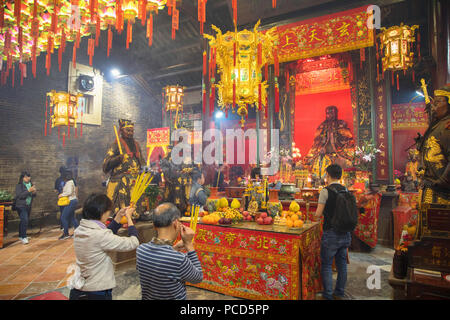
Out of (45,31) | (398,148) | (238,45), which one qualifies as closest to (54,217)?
A: (45,31)

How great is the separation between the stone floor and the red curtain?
4.95 metres

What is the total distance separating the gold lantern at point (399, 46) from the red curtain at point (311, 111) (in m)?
2.83

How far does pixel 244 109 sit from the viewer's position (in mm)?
6109

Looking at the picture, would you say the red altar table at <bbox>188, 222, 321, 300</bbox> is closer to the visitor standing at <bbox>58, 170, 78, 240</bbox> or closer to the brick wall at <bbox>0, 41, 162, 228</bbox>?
the visitor standing at <bbox>58, 170, 78, 240</bbox>

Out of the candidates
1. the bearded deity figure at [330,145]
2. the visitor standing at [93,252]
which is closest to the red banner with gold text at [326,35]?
the bearded deity figure at [330,145]

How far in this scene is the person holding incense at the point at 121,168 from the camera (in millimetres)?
4488

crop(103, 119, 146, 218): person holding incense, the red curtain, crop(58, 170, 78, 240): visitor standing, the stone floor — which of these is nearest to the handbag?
crop(58, 170, 78, 240): visitor standing

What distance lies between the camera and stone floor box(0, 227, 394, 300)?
313 centimetres

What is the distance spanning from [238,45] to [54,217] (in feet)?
26.3

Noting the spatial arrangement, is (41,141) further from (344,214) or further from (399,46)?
(399,46)

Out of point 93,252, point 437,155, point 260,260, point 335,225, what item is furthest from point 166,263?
point 437,155

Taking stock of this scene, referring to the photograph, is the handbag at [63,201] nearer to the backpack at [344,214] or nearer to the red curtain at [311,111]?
the backpack at [344,214]

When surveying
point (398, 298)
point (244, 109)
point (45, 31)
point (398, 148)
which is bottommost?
point (398, 298)

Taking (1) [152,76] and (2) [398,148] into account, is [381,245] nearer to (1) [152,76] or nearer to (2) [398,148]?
(2) [398,148]
